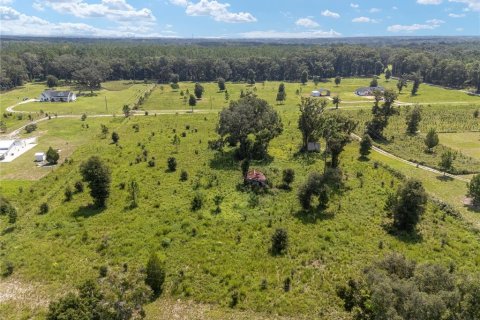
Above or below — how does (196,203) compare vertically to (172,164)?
below

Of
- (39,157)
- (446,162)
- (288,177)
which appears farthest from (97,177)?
(446,162)

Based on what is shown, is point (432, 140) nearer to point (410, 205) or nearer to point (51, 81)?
point (410, 205)

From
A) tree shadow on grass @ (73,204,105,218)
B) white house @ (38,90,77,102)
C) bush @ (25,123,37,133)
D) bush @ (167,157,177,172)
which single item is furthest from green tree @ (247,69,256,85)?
tree shadow on grass @ (73,204,105,218)

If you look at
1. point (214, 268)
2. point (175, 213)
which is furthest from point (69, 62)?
point (214, 268)

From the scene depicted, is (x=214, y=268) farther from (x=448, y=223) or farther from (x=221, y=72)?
(x=221, y=72)

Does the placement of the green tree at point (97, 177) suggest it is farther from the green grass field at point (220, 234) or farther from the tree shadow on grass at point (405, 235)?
the tree shadow on grass at point (405, 235)

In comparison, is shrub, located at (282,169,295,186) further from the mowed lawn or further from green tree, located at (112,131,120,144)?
green tree, located at (112,131,120,144)
